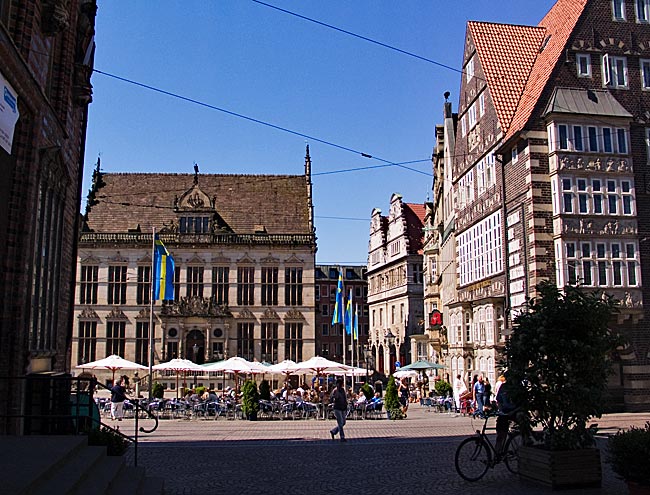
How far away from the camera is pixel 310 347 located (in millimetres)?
53188

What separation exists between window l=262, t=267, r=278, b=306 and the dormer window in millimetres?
5964

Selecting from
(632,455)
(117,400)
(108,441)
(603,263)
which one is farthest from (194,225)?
(632,455)

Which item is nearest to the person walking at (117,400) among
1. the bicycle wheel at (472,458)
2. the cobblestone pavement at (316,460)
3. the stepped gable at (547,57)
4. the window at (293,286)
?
the cobblestone pavement at (316,460)

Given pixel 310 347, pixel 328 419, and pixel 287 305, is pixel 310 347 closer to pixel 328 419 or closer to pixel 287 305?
pixel 287 305

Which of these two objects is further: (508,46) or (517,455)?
(508,46)

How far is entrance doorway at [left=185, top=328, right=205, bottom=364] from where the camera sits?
51.9 meters

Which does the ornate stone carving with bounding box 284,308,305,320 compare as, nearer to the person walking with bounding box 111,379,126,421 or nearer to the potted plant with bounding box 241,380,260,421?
the potted plant with bounding box 241,380,260,421

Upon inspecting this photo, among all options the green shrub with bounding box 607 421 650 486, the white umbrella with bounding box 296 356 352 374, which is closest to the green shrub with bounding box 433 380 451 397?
the white umbrella with bounding box 296 356 352 374

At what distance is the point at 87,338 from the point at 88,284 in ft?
13.9

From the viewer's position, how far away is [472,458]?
488 inches

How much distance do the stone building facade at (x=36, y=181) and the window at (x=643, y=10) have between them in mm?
24901

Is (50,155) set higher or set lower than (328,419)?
higher

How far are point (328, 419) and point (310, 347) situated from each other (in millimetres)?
24526

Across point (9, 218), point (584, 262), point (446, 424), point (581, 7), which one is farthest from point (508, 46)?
point (9, 218)
